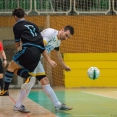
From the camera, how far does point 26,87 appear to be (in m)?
7.04

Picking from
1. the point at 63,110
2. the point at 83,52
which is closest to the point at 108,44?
the point at 83,52

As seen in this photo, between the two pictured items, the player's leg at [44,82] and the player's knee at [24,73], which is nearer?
the player's knee at [24,73]

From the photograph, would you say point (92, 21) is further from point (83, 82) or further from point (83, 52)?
point (83, 82)

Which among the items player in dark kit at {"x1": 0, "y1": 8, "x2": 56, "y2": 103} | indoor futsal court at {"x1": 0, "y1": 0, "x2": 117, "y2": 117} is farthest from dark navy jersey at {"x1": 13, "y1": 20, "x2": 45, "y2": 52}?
indoor futsal court at {"x1": 0, "y1": 0, "x2": 117, "y2": 117}

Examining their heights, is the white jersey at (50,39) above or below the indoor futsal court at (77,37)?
above

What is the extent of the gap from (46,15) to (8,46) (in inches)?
91.2

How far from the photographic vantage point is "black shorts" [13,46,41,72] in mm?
7019

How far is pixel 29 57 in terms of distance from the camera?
7020mm

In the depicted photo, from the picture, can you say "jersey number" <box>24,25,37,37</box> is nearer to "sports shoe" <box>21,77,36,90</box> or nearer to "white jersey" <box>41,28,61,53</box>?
"white jersey" <box>41,28,61,53</box>

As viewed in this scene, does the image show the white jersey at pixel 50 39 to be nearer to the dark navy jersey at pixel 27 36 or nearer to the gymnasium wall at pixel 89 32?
the dark navy jersey at pixel 27 36

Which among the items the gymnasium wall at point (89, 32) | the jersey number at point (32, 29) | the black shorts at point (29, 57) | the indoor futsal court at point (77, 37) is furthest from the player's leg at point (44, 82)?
the gymnasium wall at point (89, 32)

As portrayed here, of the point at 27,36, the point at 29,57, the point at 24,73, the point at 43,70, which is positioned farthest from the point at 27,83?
the point at 27,36

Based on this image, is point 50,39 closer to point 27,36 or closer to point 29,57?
point 27,36

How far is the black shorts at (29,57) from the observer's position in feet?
23.0
